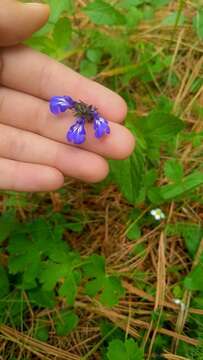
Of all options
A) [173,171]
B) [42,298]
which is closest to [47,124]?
[173,171]

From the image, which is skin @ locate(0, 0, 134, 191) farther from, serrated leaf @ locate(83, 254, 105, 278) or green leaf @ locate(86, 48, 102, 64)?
green leaf @ locate(86, 48, 102, 64)

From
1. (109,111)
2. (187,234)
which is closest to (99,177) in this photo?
(109,111)

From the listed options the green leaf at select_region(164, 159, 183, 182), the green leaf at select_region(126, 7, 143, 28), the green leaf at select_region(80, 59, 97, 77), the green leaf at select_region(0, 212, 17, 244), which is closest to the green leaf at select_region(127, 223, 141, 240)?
the green leaf at select_region(164, 159, 183, 182)

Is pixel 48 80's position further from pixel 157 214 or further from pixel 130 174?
pixel 157 214

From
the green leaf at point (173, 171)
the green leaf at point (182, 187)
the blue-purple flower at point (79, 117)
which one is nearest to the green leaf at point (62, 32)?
the blue-purple flower at point (79, 117)

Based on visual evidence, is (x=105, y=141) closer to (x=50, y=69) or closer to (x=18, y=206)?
(x=50, y=69)

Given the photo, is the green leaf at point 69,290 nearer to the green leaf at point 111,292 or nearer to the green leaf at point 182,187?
the green leaf at point 111,292
